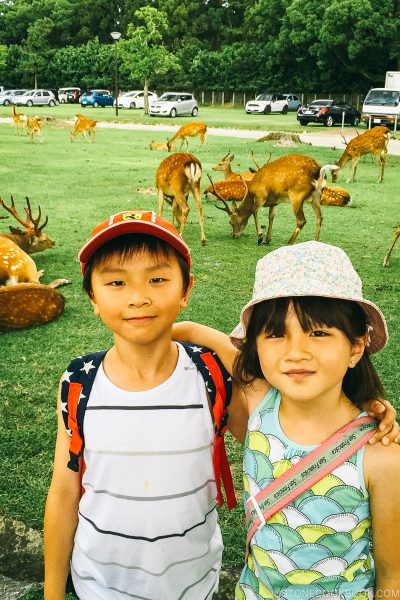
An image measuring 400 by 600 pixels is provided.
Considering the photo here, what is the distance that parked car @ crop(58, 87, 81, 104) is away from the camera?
48.8 meters

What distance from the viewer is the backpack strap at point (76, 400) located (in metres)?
1.55

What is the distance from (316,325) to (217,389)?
0.32 metres

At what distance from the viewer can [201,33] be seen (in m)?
57.7

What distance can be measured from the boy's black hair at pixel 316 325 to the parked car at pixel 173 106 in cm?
3399

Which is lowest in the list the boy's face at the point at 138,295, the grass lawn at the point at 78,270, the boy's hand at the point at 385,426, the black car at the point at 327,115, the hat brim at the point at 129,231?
the grass lawn at the point at 78,270

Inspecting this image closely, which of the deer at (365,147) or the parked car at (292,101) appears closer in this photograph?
the deer at (365,147)

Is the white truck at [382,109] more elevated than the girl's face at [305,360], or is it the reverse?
the white truck at [382,109]

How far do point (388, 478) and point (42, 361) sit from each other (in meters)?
3.25

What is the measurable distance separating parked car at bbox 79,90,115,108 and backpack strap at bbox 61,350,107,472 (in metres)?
45.1

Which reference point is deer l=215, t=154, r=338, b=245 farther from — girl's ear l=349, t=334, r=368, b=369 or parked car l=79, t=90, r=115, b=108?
parked car l=79, t=90, r=115, b=108

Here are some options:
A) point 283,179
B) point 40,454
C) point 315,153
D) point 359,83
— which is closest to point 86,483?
point 40,454

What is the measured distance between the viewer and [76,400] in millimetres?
1557

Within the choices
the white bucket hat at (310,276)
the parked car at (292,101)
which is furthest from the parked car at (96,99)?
the white bucket hat at (310,276)

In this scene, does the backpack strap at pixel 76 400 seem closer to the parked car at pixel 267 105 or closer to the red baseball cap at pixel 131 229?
the red baseball cap at pixel 131 229
